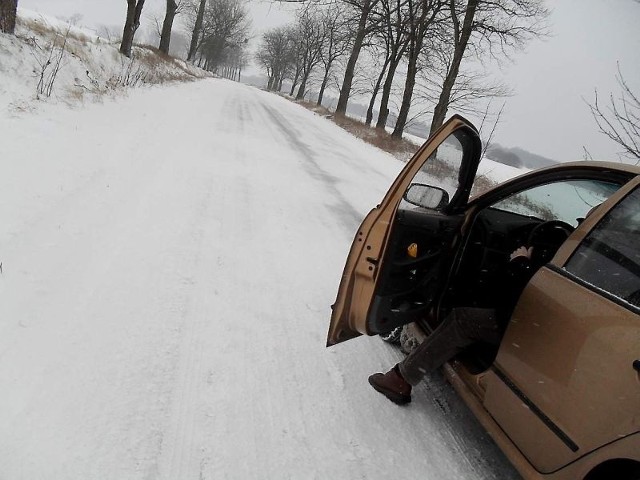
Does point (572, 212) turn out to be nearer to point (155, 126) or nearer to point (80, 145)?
point (80, 145)

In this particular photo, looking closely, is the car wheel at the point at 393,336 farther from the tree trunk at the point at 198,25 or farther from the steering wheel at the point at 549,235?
the tree trunk at the point at 198,25

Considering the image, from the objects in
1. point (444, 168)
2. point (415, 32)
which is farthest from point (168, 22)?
point (444, 168)

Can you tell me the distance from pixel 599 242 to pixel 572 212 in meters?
0.92

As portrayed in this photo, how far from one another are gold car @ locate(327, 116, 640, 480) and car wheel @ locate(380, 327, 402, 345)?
30 cm

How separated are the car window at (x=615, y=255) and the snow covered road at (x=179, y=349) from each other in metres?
1.19

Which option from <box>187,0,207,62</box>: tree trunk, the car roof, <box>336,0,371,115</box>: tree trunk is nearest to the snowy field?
the car roof

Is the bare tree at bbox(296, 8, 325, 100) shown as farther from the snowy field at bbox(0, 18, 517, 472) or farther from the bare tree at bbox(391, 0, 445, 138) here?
the snowy field at bbox(0, 18, 517, 472)

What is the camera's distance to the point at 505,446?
2023 mm

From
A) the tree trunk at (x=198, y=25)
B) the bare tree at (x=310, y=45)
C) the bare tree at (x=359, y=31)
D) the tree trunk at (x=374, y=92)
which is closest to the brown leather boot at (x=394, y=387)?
the bare tree at (x=359, y=31)

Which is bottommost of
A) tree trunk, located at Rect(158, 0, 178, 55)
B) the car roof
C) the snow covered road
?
the snow covered road

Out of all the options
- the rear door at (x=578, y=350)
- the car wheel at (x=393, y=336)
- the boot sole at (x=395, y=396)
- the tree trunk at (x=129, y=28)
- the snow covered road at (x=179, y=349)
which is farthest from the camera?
the tree trunk at (x=129, y=28)

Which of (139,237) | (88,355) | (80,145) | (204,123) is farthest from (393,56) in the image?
(88,355)

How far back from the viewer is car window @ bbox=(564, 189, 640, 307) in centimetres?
178

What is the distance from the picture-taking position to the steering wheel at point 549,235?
2.76m
